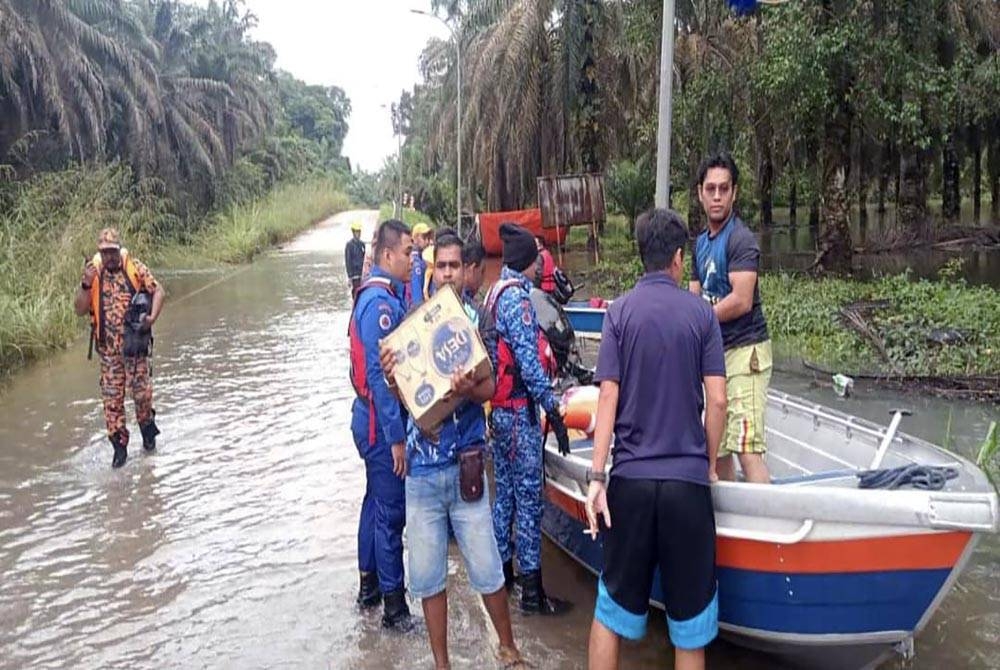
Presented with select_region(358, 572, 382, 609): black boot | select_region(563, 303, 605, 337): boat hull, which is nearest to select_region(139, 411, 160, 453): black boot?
select_region(358, 572, 382, 609): black boot

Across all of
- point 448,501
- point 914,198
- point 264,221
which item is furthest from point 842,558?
point 264,221

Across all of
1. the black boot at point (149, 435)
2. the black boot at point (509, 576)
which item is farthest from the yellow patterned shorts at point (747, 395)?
the black boot at point (149, 435)

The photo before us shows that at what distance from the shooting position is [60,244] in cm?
1571

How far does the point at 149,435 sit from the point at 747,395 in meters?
5.93

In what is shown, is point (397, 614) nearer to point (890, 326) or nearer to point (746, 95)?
point (890, 326)

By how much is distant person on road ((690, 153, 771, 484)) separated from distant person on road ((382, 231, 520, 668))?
129cm

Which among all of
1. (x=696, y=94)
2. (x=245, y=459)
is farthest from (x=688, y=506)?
(x=696, y=94)

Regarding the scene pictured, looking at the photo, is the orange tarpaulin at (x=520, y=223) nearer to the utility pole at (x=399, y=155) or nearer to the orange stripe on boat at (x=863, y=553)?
the orange stripe on boat at (x=863, y=553)

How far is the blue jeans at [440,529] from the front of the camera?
13.7 ft

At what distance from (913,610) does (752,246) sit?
1712mm

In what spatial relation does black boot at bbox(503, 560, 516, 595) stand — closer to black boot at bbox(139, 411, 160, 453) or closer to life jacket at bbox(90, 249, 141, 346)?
life jacket at bbox(90, 249, 141, 346)

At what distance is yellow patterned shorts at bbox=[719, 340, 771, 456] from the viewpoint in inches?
183

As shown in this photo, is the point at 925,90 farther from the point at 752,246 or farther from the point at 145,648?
the point at 145,648

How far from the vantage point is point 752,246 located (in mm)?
4488
